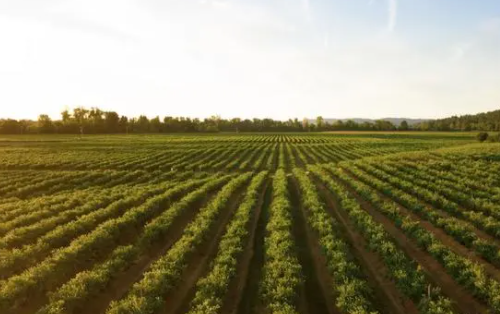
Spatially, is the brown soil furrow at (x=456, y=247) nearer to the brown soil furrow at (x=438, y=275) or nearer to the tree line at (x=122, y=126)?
the brown soil furrow at (x=438, y=275)

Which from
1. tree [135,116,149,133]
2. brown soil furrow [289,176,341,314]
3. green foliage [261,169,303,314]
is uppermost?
tree [135,116,149,133]

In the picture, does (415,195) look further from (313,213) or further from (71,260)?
(71,260)

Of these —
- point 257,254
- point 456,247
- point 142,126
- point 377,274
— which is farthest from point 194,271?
point 142,126

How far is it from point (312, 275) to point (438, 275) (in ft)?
16.4

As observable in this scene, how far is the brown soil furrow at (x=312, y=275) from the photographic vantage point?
10.8 m

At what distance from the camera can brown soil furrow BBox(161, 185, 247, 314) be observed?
10742 millimetres

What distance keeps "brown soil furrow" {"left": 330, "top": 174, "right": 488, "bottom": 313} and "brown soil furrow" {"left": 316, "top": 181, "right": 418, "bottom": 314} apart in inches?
62.3

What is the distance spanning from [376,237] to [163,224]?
1090 cm

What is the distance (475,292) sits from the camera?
10773 millimetres

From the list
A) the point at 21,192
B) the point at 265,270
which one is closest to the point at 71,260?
the point at 265,270

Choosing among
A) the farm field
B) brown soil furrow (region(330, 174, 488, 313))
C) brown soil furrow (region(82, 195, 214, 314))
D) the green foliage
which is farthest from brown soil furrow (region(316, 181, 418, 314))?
brown soil furrow (region(82, 195, 214, 314))

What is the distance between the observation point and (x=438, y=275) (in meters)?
12.4

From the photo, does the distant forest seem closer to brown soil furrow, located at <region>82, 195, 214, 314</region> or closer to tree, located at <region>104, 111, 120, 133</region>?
tree, located at <region>104, 111, 120, 133</region>

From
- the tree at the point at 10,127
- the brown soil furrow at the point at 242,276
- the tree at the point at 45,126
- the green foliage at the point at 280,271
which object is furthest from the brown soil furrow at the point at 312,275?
the tree at the point at 10,127
